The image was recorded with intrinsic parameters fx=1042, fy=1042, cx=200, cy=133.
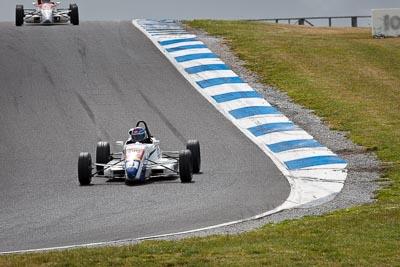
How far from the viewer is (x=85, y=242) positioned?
514 inches

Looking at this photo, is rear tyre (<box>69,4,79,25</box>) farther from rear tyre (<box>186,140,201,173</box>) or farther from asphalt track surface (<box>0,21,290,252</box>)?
rear tyre (<box>186,140,201,173</box>)

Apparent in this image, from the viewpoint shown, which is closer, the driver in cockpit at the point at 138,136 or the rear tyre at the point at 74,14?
the driver in cockpit at the point at 138,136

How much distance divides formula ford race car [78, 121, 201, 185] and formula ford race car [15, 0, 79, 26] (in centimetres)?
1748

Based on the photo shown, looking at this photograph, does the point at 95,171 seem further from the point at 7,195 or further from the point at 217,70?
the point at 217,70

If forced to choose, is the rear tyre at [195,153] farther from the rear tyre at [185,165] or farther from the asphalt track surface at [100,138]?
the rear tyre at [185,165]

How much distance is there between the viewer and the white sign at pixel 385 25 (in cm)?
3744

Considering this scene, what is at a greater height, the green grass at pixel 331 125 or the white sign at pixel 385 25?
the white sign at pixel 385 25

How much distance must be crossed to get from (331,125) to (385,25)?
14.3 meters

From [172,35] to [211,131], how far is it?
38.5 ft

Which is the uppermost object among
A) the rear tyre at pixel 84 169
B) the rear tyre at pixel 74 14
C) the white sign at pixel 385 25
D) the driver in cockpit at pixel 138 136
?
the rear tyre at pixel 74 14

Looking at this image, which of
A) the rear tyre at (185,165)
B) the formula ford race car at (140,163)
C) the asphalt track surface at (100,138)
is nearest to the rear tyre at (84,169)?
the formula ford race car at (140,163)

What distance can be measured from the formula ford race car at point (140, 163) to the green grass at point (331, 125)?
11.3ft

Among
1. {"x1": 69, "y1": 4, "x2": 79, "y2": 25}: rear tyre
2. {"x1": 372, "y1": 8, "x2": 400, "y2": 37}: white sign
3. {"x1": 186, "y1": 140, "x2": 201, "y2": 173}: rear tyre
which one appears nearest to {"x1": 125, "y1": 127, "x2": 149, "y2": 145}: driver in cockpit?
{"x1": 186, "y1": 140, "x2": 201, "y2": 173}: rear tyre

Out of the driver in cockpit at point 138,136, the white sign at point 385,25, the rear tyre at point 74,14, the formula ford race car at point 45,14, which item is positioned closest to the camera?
the driver in cockpit at point 138,136
